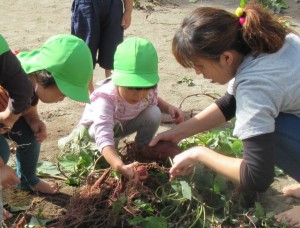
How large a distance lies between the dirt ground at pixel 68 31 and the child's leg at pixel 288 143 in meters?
0.23

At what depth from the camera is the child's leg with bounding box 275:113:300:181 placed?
2.18m

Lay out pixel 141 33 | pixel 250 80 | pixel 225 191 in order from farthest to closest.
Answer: pixel 141 33
pixel 225 191
pixel 250 80

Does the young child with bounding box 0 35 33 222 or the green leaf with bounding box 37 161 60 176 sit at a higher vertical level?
the young child with bounding box 0 35 33 222

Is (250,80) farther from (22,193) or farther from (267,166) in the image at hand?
(22,193)

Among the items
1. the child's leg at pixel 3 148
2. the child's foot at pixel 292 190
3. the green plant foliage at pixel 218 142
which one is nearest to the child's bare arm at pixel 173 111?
the green plant foliage at pixel 218 142

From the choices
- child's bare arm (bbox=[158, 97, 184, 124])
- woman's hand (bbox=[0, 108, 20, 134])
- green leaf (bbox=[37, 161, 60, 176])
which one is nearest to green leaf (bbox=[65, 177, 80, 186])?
green leaf (bbox=[37, 161, 60, 176])

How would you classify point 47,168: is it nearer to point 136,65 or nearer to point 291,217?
point 136,65

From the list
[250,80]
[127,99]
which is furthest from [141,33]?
[250,80]

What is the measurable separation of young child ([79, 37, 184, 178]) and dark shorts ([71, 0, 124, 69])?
2.59ft

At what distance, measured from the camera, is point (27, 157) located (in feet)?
8.16

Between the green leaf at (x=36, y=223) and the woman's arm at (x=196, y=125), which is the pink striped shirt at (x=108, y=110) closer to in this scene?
the woman's arm at (x=196, y=125)

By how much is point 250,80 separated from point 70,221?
0.94 meters

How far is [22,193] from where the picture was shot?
8.43ft

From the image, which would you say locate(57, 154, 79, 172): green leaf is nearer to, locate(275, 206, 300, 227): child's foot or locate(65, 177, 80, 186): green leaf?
locate(65, 177, 80, 186): green leaf
